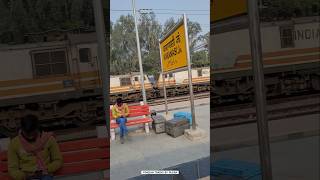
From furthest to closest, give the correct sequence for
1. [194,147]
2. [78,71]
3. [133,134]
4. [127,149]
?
[133,134] → [127,149] → [194,147] → [78,71]

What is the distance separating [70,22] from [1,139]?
112 cm

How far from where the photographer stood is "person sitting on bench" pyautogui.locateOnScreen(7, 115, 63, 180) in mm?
2527

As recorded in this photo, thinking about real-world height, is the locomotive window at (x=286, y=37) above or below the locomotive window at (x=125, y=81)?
above

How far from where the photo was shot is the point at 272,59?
448 centimetres

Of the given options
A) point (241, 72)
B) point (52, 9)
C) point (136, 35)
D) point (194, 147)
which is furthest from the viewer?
point (136, 35)

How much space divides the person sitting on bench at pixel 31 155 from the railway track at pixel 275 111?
186 cm

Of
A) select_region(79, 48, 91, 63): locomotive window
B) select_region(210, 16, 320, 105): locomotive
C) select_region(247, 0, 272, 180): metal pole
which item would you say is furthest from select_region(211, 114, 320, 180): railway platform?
select_region(79, 48, 91, 63): locomotive window

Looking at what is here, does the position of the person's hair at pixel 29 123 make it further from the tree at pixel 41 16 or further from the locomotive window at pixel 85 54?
the locomotive window at pixel 85 54

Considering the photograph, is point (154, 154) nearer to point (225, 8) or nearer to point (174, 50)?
point (174, 50)

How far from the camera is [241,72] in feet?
12.8

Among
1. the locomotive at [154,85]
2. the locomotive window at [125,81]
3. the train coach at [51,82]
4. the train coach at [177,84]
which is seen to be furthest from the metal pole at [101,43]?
the train coach at [177,84]

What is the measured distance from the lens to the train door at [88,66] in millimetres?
3371

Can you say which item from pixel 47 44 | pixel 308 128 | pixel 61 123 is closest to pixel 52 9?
pixel 47 44

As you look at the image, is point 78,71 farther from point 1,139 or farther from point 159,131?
point 159,131
